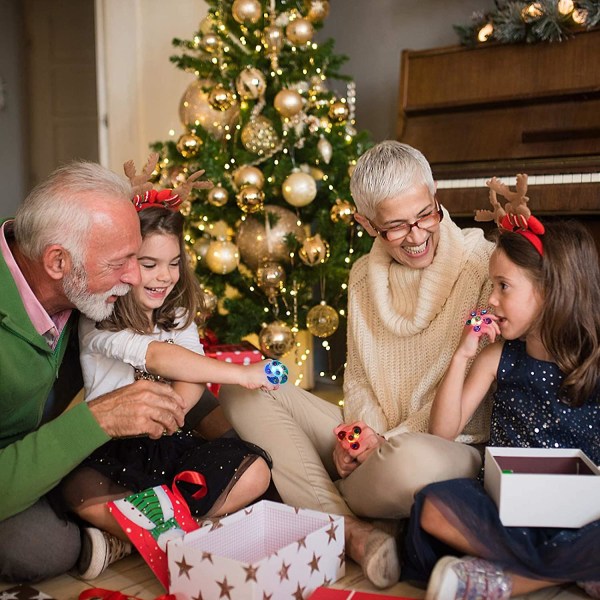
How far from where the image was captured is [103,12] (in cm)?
442

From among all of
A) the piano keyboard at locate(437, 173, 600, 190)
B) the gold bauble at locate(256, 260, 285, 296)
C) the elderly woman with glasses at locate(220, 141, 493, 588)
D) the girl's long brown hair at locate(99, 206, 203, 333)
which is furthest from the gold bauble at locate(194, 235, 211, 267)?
the elderly woman with glasses at locate(220, 141, 493, 588)

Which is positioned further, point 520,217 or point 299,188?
point 299,188

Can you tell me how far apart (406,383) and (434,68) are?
5.81 ft

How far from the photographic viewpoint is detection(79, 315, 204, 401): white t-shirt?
6.45ft

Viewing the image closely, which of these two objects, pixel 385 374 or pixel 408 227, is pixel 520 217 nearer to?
pixel 408 227

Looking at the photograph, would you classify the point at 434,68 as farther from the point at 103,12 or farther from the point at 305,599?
the point at 305,599

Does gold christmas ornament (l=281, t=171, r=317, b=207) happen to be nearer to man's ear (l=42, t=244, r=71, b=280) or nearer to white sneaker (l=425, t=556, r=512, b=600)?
man's ear (l=42, t=244, r=71, b=280)

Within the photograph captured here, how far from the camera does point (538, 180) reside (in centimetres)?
294

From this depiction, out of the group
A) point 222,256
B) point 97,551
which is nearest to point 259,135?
point 222,256

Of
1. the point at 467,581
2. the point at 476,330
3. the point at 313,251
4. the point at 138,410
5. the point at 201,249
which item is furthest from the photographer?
the point at 201,249

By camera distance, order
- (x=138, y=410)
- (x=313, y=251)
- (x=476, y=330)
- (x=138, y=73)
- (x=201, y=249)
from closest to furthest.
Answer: (x=138, y=410)
(x=476, y=330)
(x=313, y=251)
(x=201, y=249)
(x=138, y=73)

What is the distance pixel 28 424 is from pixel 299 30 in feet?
7.11

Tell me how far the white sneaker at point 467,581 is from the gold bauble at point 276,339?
189 centimetres

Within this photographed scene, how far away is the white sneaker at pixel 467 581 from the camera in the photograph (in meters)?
1.50
